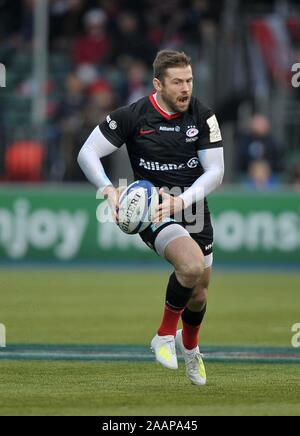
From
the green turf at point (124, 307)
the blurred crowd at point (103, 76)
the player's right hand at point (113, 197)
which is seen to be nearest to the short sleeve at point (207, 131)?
the player's right hand at point (113, 197)

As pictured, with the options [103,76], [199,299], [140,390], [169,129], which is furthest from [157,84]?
[103,76]

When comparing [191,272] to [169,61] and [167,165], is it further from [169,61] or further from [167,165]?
[169,61]

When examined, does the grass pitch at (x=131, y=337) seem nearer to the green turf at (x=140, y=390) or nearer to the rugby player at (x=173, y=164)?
the green turf at (x=140, y=390)

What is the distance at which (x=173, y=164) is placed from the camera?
9305 mm

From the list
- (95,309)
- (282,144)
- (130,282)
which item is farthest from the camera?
(282,144)

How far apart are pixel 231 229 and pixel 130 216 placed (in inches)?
468

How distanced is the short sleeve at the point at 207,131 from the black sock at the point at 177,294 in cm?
106

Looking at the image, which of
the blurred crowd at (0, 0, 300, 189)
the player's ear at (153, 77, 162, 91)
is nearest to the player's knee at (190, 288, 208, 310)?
the player's ear at (153, 77, 162, 91)

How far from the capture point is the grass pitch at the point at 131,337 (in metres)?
7.95

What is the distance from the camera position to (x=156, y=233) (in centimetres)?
900

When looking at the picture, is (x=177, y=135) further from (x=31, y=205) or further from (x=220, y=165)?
(x=31, y=205)

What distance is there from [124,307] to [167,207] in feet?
22.5

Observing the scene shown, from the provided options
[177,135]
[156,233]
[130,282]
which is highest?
[177,135]

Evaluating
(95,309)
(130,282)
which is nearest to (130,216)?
(95,309)
